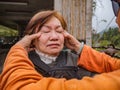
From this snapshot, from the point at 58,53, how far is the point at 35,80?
2.64 feet

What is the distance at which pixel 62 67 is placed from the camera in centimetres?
193

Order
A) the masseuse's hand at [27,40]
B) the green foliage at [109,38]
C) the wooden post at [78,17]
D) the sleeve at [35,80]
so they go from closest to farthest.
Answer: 1. the sleeve at [35,80]
2. the masseuse's hand at [27,40]
3. the wooden post at [78,17]
4. the green foliage at [109,38]

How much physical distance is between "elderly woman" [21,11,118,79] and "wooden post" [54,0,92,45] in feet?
10.9

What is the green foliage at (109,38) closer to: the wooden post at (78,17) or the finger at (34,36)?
the wooden post at (78,17)

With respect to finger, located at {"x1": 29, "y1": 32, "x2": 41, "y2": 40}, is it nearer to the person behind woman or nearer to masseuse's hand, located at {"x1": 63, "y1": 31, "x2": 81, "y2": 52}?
the person behind woman

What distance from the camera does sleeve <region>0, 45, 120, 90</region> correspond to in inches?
43.1

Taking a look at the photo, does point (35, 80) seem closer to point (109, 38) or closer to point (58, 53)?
point (58, 53)

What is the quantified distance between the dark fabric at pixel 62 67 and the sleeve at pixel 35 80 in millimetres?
385

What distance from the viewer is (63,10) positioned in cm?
539

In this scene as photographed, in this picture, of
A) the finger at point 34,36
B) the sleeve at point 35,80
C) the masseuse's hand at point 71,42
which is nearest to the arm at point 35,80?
the sleeve at point 35,80

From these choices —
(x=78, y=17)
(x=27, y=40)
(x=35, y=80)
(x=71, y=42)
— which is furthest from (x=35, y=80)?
(x=78, y=17)

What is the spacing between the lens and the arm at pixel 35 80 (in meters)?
1.09

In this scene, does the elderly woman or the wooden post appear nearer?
the elderly woman

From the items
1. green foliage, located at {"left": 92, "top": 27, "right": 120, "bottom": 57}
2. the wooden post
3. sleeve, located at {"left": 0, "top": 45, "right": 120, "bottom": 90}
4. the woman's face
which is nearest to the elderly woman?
the woman's face
